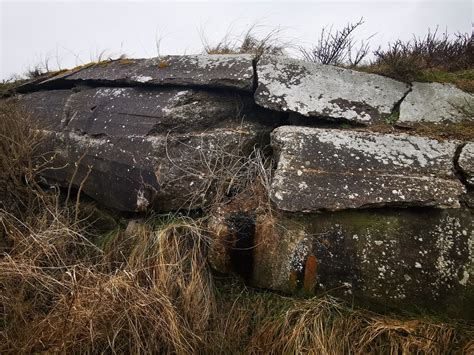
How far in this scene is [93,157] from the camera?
3391 mm

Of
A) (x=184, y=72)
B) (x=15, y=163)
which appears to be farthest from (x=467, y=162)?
(x=15, y=163)

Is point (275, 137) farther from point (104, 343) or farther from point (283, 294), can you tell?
point (104, 343)

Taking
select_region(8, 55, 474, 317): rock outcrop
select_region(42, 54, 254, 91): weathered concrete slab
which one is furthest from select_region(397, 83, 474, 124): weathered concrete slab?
select_region(42, 54, 254, 91): weathered concrete slab

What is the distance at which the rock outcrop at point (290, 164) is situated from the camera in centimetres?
237

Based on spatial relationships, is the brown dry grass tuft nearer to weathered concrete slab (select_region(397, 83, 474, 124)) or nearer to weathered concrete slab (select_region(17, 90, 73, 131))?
weathered concrete slab (select_region(17, 90, 73, 131))

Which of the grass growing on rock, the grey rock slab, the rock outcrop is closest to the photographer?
the grass growing on rock

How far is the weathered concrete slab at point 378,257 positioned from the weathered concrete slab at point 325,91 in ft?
3.32

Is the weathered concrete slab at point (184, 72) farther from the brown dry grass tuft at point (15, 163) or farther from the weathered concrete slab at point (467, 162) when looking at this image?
the weathered concrete slab at point (467, 162)

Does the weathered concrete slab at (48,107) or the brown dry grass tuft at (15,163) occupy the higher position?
the weathered concrete slab at (48,107)

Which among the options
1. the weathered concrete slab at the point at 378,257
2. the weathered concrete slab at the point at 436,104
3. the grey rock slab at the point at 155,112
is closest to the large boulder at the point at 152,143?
the grey rock slab at the point at 155,112

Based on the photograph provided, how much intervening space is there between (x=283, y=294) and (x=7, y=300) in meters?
1.69

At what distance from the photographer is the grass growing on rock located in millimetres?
2184

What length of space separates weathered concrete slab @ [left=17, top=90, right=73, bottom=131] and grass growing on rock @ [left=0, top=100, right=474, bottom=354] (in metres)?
1.31

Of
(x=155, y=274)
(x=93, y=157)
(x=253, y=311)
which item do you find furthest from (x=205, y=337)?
(x=93, y=157)
